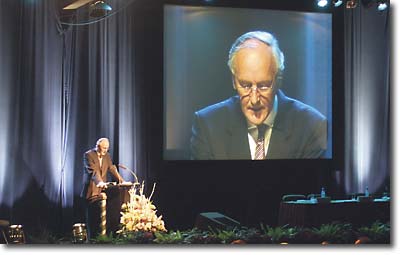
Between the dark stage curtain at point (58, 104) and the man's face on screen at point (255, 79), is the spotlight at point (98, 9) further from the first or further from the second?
the man's face on screen at point (255, 79)

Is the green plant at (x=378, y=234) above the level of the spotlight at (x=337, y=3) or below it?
below

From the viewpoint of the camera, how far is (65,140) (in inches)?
287

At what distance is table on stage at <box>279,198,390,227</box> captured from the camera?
6.77 metres

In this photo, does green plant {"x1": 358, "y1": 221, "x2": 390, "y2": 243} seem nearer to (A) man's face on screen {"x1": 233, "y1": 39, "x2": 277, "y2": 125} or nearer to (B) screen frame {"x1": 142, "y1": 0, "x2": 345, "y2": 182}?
(B) screen frame {"x1": 142, "y1": 0, "x2": 345, "y2": 182}

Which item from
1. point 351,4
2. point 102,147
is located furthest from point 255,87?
point 102,147

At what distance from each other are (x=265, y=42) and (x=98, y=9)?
240cm

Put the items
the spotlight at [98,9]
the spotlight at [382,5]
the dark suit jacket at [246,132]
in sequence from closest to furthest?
the spotlight at [98,9] → the dark suit jacket at [246,132] → the spotlight at [382,5]

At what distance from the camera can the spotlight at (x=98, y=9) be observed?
6.67m

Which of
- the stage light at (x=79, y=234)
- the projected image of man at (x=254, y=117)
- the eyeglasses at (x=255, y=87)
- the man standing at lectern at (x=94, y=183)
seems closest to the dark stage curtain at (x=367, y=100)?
the projected image of man at (x=254, y=117)

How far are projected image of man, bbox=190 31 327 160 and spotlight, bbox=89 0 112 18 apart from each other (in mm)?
1855

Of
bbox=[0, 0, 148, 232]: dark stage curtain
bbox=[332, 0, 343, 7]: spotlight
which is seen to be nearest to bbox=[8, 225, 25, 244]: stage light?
bbox=[0, 0, 148, 232]: dark stage curtain

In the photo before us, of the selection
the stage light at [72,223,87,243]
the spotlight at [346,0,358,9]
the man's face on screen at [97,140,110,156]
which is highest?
the spotlight at [346,0,358,9]

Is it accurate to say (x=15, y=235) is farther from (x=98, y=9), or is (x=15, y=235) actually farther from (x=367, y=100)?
(x=367, y=100)

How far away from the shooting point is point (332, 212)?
272 inches
